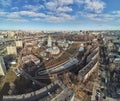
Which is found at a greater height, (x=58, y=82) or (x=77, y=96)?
(x=58, y=82)

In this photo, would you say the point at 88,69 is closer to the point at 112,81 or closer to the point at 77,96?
the point at 112,81

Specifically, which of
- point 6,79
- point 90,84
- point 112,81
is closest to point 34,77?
point 6,79

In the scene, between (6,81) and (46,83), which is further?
(6,81)

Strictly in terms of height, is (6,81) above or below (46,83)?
above

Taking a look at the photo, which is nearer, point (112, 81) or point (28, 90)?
point (28, 90)

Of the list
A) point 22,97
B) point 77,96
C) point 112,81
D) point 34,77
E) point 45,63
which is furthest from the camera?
point 45,63

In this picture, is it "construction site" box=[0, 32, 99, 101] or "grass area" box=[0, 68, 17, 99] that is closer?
"construction site" box=[0, 32, 99, 101]

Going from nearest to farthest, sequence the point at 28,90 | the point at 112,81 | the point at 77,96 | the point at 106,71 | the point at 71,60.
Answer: the point at 77,96
the point at 28,90
the point at 112,81
the point at 106,71
the point at 71,60

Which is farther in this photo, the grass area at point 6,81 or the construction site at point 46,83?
the grass area at point 6,81
